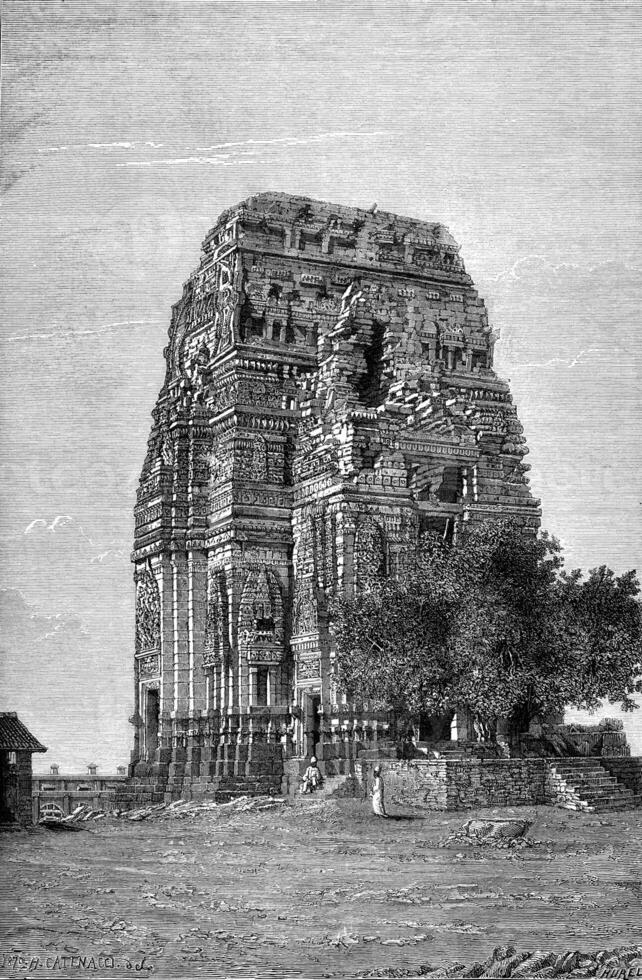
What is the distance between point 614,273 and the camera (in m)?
31.4

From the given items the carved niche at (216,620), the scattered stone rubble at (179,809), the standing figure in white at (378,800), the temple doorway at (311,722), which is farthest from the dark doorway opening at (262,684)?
the standing figure in white at (378,800)

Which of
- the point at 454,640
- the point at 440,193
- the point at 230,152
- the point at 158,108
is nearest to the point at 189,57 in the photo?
the point at 158,108

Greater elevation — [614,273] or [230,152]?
[230,152]

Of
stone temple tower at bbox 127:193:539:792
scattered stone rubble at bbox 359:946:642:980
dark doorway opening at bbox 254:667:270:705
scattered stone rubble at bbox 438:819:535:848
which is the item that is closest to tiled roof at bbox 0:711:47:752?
stone temple tower at bbox 127:193:539:792

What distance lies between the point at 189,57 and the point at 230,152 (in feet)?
12.3

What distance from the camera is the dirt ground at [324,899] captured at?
2255cm

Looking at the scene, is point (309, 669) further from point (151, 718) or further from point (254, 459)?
point (151, 718)

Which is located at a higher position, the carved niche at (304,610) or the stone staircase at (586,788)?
the carved niche at (304,610)

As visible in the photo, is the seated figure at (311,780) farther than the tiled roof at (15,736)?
Yes

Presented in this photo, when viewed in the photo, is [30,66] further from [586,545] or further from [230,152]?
[586,545]

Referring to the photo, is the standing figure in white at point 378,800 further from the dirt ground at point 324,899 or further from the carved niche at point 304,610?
the carved niche at point 304,610

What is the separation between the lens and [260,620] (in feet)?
134

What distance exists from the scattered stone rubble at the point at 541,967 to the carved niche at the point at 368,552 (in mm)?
16441
